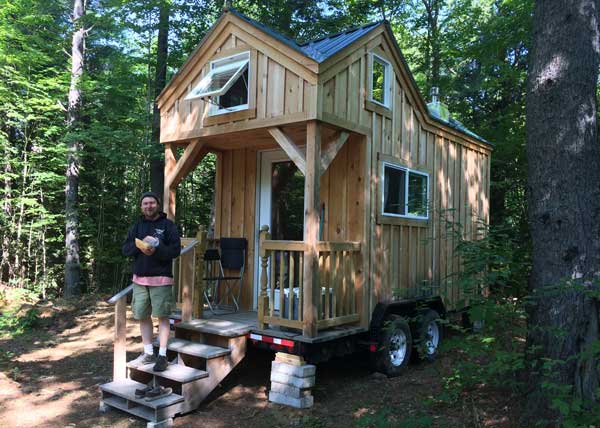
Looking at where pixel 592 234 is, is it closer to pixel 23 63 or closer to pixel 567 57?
pixel 567 57

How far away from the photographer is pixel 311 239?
5.20 meters

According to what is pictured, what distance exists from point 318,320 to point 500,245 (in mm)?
2138

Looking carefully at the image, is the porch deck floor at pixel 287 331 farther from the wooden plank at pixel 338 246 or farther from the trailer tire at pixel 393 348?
the wooden plank at pixel 338 246

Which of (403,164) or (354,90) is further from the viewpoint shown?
(403,164)

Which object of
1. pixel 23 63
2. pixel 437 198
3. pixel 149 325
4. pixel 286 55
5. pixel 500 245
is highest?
pixel 23 63

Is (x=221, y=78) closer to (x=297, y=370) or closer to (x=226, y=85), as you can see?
(x=226, y=85)

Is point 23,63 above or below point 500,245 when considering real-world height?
above

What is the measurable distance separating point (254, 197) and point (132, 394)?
11.4 ft

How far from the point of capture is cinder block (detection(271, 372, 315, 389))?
16.3 ft

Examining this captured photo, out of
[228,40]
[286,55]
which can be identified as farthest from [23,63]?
[286,55]

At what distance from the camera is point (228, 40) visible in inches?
249

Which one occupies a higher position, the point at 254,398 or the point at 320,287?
the point at 320,287

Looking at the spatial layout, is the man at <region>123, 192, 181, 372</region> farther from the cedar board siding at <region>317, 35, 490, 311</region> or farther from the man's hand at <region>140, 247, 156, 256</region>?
the cedar board siding at <region>317, 35, 490, 311</region>

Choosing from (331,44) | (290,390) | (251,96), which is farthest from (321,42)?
(290,390)
